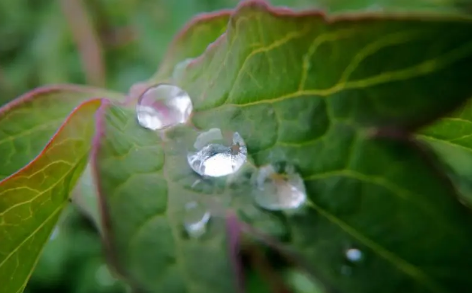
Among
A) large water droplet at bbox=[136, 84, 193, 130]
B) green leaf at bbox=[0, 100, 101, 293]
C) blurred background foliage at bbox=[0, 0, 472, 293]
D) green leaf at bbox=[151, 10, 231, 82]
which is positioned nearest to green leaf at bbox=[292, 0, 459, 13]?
blurred background foliage at bbox=[0, 0, 472, 293]

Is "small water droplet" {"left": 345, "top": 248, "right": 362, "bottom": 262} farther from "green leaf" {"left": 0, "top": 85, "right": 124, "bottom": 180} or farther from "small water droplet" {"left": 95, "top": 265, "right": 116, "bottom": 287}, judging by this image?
"small water droplet" {"left": 95, "top": 265, "right": 116, "bottom": 287}

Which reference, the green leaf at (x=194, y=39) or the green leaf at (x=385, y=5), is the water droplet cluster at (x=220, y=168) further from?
the green leaf at (x=385, y=5)

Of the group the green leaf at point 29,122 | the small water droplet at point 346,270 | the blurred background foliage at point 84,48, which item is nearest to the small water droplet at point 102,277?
the blurred background foliage at point 84,48

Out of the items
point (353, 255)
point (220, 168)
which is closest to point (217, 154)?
point (220, 168)

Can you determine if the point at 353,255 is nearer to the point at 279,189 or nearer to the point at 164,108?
the point at 279,189

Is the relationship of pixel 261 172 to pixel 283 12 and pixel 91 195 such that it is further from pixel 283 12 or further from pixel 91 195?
pixel 91 195

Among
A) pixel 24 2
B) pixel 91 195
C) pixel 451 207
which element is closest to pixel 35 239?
pixel 91 195
